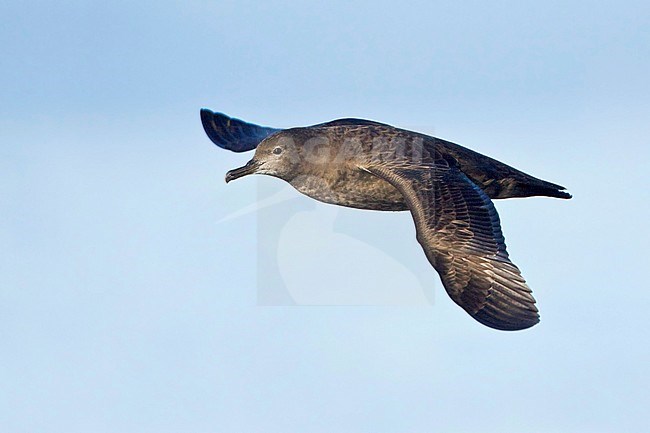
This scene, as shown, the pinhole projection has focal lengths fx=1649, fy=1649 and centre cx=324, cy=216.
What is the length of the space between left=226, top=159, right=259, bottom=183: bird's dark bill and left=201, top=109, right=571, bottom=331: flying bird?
0.02 m

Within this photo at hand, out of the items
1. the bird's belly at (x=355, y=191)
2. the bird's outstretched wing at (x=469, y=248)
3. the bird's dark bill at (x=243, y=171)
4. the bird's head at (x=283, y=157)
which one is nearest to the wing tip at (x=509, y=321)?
the bird's outstretched wing at (x=469, y=248)

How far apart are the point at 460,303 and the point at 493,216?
5.00 feet

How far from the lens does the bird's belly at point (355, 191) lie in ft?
85.0

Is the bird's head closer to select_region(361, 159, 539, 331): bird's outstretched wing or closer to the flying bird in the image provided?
the flying bird

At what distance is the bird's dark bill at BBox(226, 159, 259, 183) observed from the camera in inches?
1059

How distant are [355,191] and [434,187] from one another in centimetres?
188

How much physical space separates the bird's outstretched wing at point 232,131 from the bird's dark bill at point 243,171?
2.85 m

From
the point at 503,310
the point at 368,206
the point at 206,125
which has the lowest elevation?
the point at 503,310

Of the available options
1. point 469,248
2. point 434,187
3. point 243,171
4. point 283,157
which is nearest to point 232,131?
point 243,171

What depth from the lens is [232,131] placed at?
101ft

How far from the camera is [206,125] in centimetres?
3120

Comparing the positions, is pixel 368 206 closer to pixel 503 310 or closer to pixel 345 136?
pixel 345 136

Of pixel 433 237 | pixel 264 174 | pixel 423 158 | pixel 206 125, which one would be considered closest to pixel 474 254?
pixel 433 237

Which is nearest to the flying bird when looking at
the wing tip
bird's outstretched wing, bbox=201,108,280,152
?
the wing tip
